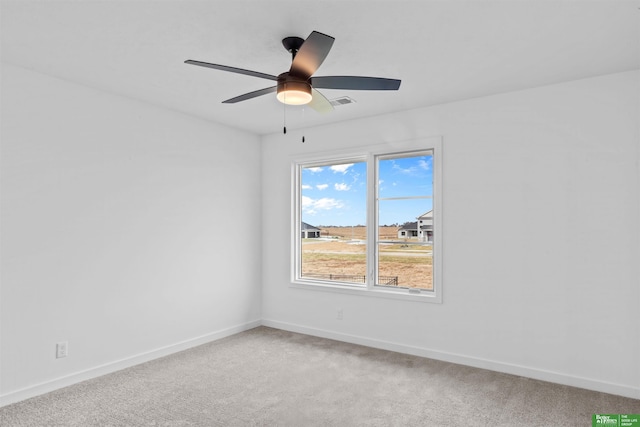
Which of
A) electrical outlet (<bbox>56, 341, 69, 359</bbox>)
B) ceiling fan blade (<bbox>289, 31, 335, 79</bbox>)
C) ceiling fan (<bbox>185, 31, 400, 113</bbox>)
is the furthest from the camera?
electrical outlet (<bbox>56, 341, 69, 359</bbox>)

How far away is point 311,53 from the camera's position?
2.09 metres

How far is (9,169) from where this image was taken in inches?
117

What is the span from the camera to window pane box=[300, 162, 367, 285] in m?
4.68

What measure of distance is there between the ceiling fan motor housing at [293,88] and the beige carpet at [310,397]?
2211 mm

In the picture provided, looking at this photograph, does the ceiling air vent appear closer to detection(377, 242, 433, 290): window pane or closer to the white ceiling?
the white ceiling

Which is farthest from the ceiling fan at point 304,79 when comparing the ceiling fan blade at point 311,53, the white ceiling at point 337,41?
the white ceiling at point 337,41

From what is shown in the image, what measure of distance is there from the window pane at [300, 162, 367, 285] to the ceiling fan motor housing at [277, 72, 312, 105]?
231 cm

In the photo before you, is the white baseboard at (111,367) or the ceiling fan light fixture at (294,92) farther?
the white baseboard at (111,367)

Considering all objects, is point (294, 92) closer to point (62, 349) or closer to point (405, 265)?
point (405, 265)

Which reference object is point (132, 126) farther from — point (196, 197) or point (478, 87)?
point (478, 87)

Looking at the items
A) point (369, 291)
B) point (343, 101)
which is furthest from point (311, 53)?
point (369, 291)

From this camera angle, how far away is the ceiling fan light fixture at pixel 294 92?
2385 mm

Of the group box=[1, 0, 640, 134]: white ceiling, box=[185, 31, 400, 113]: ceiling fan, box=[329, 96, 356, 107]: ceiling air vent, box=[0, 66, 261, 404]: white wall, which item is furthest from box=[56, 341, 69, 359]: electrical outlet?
box=[329, 96, 356, 107]: ceiling air vent

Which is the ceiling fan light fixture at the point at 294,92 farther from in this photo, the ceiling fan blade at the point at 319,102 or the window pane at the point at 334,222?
the window pane at the point at 334,222
